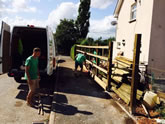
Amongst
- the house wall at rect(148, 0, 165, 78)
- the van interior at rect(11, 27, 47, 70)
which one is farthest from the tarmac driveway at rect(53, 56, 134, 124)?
the house wall at rect(148, 0, 165, 78)

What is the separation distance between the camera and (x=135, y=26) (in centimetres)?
962

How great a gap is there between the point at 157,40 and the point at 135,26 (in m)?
2.02

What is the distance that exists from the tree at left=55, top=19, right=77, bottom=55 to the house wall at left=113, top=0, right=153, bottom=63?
16.5m

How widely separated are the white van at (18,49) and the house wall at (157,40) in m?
5.09

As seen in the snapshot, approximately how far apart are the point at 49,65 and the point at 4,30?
76.4 inches

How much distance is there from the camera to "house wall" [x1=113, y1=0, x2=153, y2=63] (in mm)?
8203

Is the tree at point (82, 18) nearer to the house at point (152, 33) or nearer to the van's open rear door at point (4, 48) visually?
the house at point (152, 33)

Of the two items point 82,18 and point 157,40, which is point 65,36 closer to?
point 82,18

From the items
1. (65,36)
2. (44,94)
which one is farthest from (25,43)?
(65,36)

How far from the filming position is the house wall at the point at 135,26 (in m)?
8.20

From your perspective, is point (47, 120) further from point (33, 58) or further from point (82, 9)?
point (82, 9)

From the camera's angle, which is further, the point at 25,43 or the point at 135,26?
the point at 135,26

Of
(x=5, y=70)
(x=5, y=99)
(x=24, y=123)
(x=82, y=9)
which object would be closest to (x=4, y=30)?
(x=5, y=70)

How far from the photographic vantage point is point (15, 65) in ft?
20.7
